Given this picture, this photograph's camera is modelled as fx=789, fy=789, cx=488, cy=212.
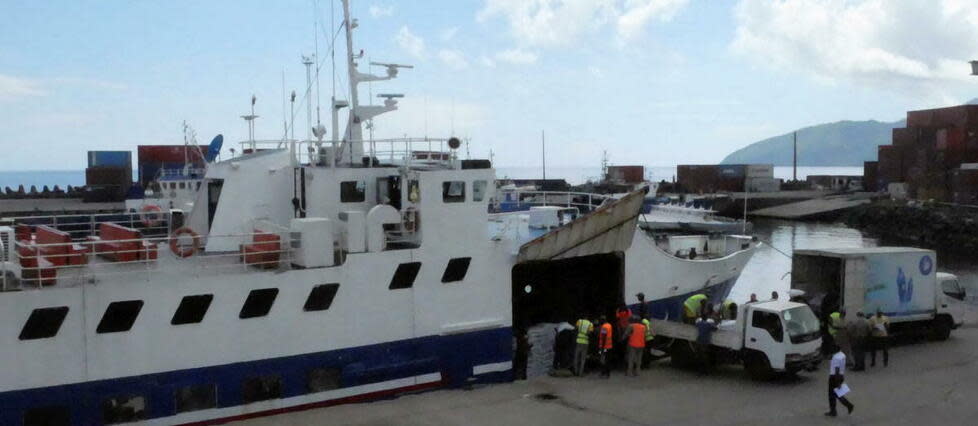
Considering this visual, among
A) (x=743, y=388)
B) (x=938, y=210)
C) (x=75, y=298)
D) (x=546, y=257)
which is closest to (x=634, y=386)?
(x=743, y=388)

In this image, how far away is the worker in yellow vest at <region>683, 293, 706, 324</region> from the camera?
55.5ft

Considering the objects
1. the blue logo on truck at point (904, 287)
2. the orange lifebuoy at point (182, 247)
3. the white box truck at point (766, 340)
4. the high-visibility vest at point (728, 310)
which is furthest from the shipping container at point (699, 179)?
the orange lifebuoy at point (182, 247)

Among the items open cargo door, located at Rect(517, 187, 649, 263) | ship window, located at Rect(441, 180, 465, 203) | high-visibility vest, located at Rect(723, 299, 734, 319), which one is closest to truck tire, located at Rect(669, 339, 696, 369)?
high-visibility vest, located at Rect(723, 299, 734, 319)

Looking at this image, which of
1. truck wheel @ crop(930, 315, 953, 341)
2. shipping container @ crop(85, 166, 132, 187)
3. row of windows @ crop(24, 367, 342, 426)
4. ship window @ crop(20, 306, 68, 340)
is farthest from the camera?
shipping container @ crop(85, 166, 132, 187)

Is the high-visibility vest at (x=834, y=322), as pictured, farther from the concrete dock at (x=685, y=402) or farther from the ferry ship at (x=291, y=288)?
the ferry ship at (x=291, y=288)

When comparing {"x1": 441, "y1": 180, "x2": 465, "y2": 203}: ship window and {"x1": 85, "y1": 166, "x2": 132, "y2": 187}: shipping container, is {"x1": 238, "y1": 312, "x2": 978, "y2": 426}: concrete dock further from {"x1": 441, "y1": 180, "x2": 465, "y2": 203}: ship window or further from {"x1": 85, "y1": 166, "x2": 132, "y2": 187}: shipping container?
{"x1": 85, "y1": 166, "x2": 132, "y2": 187}: shipping container

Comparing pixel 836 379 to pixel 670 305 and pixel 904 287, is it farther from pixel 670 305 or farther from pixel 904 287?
pixel 904 287

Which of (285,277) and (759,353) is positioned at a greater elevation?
(285,277)

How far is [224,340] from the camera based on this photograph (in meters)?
13.1

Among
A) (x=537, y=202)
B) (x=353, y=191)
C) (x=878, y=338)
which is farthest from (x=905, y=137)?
(x=353, y=191)

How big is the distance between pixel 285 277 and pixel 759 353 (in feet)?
28.7

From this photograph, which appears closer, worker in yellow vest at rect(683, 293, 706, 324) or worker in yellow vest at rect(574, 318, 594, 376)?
worker in yellow vest at rect(574, 318, 594, 376)

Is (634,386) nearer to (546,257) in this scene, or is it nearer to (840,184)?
(546,257)

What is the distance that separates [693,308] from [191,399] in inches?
402
